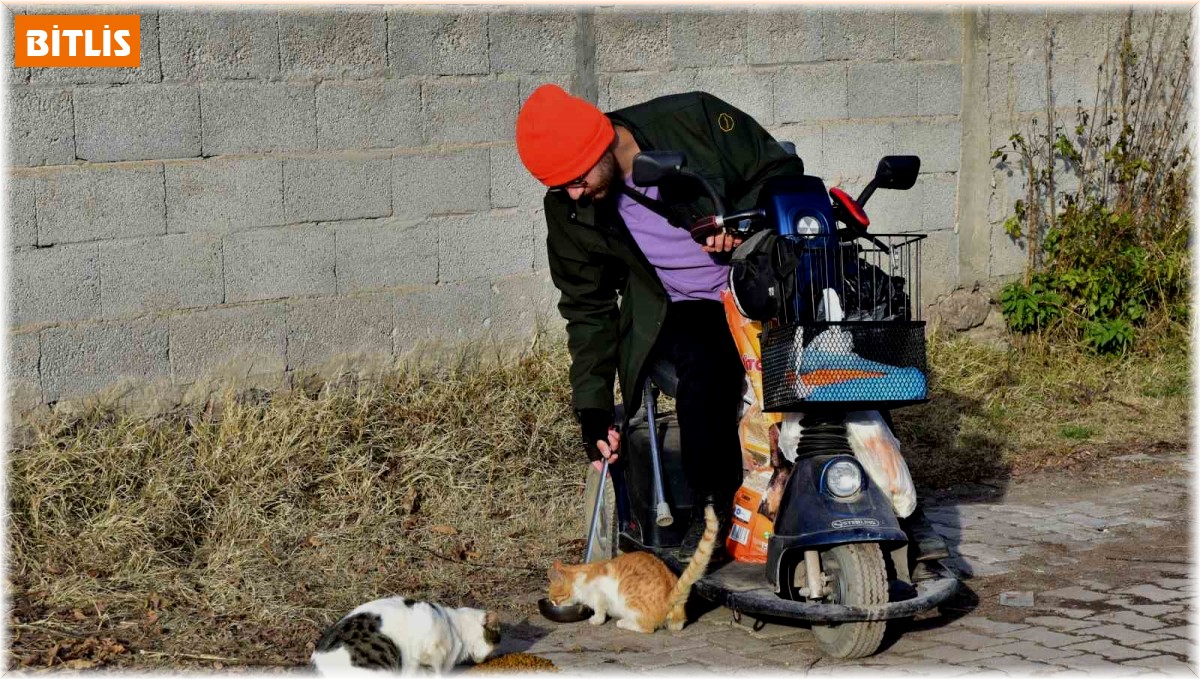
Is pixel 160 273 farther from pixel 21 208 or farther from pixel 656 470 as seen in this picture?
pixel 656 470

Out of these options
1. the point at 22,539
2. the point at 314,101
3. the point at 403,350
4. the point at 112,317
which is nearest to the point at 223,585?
the point at 22,539

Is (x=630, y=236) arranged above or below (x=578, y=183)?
below

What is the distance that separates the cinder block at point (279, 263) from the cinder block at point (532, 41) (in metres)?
1.27

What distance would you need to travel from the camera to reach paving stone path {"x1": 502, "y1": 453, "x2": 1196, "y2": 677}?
4598 millimetres

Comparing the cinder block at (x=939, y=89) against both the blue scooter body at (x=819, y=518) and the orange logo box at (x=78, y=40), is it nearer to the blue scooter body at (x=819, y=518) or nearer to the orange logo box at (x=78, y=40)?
the orange logo box at (x=78, y=40)

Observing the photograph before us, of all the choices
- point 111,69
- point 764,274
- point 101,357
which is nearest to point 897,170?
point 764,274

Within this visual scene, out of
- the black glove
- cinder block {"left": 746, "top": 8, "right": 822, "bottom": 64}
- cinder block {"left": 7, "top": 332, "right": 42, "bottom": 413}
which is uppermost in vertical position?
cinder block {"left": 746, "top": 8, "right": 822, "bottom": 64}

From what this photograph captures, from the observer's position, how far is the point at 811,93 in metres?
8.35

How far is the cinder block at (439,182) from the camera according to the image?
7.07m

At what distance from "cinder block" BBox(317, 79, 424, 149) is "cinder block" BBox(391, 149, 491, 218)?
4.6 inches

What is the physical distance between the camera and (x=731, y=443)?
501cm

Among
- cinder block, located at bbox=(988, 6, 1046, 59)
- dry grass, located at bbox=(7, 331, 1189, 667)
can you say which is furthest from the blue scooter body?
cinder block, located at bbox=(988, 6, 1046, 59)

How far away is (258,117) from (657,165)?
2.76m

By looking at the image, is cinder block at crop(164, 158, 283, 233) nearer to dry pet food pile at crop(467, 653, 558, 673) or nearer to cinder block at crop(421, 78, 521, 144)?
cinder block at crop(421, 78, 521, 144)
